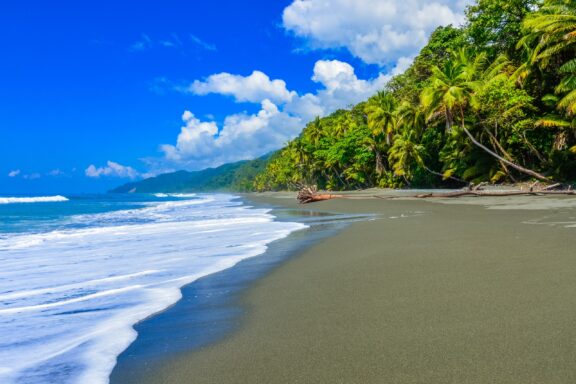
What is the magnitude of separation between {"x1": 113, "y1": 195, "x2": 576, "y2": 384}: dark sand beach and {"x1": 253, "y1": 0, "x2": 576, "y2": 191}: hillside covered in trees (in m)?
16.8

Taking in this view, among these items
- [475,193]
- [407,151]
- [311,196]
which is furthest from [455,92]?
[407,151]

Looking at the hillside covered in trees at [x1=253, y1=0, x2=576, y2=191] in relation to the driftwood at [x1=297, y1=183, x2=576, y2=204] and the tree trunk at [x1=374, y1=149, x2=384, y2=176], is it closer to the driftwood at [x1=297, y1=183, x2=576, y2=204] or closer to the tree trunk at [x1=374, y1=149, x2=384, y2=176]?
the driftwood at [x1=297, y1=183, x2=576, y2=204]

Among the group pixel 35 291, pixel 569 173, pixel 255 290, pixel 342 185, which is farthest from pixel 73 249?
pixel 342 185

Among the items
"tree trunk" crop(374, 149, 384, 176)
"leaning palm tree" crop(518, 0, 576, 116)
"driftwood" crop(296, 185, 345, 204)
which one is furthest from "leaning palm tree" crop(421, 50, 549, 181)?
"tree trunk" crop(374, 149, 384, 176)

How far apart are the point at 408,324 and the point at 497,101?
21955 mm

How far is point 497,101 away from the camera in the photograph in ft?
71.4

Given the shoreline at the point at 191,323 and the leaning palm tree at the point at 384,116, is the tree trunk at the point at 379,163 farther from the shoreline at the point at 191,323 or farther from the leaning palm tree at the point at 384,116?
the shoreline at the point at 191,323

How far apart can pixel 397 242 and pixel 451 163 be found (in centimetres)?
2536

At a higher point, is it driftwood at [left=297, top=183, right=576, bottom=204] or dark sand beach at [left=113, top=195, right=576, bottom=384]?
driftwood at [left=297, top=183, right=576, bottom=204]

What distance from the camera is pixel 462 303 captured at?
3.50 m

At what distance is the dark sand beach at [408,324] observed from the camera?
2357mm

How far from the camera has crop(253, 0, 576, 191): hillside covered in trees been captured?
780 inches

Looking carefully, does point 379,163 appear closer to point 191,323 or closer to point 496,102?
point 496,102

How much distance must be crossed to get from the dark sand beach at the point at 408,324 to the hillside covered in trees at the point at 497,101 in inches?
662
